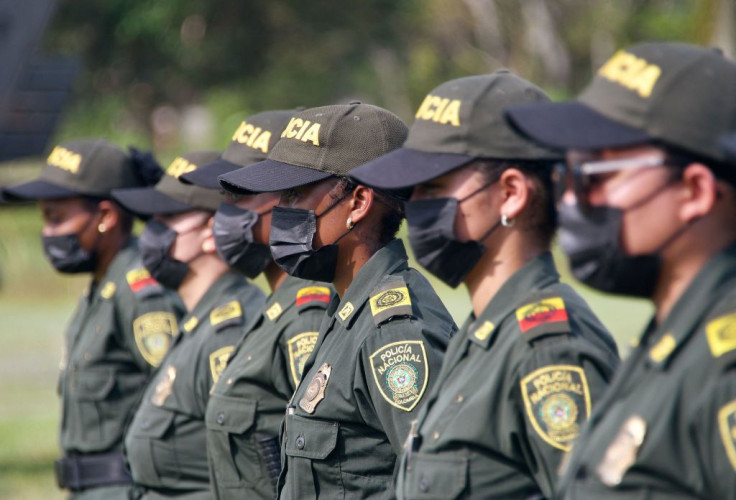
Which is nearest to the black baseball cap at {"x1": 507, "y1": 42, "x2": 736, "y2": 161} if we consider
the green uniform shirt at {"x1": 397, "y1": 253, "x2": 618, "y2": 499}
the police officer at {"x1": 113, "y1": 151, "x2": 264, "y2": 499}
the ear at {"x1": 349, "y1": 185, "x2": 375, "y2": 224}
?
the green uniform shirt at {"x1": 397, "y1": 253, "x2": 618, "y2": 499}

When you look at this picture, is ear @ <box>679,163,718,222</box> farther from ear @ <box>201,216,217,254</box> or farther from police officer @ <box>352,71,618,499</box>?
ear @ <box>201,216,217,254</box>

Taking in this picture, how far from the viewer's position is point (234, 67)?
32188mm

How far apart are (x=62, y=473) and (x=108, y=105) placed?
26.7 m

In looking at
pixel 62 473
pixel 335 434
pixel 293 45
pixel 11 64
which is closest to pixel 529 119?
pixel 335 434

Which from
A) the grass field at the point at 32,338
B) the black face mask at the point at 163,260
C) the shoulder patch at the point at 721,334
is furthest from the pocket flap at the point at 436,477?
the grass field at the point at 32,338

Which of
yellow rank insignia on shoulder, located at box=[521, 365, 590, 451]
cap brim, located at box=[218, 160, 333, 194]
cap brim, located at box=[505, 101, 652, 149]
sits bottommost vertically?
cap brim, located at box=[218, 160, 333, 194]

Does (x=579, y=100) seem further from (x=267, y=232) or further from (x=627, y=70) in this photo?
(x=267, y=232)

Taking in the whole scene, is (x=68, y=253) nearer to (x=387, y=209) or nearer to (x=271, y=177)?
(x=271, y=177)

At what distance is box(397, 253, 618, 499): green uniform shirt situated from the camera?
2.96m

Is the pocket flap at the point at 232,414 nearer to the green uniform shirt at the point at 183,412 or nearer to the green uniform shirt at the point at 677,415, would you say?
the green uniform shirt at the point at 183,412

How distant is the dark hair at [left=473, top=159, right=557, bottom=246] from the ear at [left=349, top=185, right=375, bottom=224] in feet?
2.80

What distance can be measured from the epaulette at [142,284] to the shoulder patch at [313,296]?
1.86 meters

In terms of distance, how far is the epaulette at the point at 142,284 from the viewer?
20.9 feet

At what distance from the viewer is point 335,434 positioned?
3768 mm
